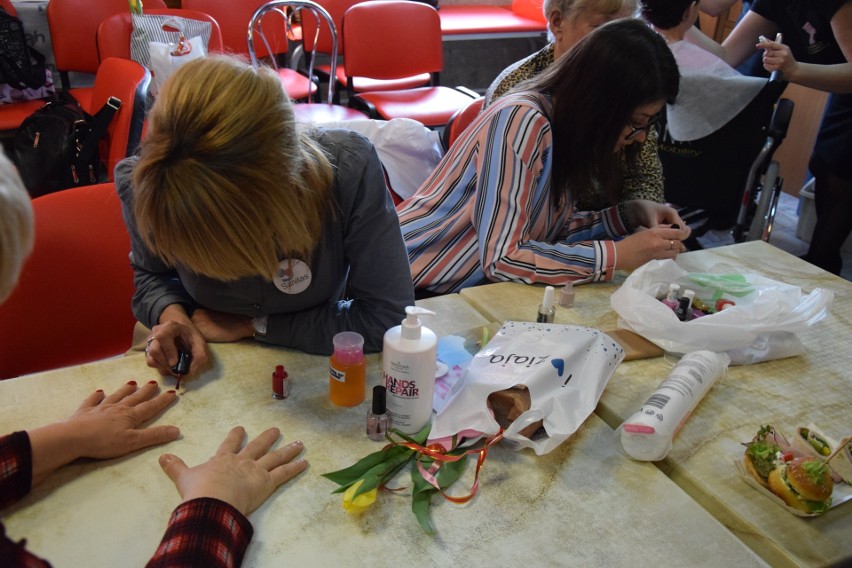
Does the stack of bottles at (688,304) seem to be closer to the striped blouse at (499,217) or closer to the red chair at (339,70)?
the striped blouse at (499,217)

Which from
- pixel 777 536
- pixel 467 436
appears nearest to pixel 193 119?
pixel 467 436

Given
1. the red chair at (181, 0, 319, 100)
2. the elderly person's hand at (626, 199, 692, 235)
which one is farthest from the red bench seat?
the elderly person's hand at (626, 199, 692, 235)

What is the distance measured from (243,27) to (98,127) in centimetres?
162

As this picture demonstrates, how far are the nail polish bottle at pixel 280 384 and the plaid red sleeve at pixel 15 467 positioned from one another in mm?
359

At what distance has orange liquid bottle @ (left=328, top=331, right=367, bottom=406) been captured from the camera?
1116 mm

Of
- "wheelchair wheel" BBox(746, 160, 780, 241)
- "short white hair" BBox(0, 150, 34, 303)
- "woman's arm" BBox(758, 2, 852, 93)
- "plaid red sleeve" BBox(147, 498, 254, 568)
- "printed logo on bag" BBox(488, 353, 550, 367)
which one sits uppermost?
"short white hair" BBox(0, 150, 34, 303)

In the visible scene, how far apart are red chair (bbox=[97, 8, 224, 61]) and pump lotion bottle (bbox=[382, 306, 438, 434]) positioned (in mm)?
2666

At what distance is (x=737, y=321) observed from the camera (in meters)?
1.33

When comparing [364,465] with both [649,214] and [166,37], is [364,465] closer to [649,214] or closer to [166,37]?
[649,214]

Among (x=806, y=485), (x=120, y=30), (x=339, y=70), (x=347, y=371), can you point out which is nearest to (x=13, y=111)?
(x=120, y=30)

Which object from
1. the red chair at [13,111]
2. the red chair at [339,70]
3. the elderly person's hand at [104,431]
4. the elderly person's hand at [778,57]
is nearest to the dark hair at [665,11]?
the elderly person's hand at [778,57]

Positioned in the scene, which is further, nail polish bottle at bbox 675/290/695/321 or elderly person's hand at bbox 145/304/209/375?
nail polish bottle at bbox 675/290/695/321

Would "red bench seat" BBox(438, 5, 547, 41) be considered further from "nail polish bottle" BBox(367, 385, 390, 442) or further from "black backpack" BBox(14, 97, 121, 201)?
"nail polish bottle" BBox(367, 385, 390, 442)

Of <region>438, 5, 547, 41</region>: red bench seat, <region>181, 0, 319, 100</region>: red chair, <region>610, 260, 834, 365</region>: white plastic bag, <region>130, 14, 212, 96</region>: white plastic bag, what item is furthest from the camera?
<region>438, 5, 547, 41</region>: red bench seat
